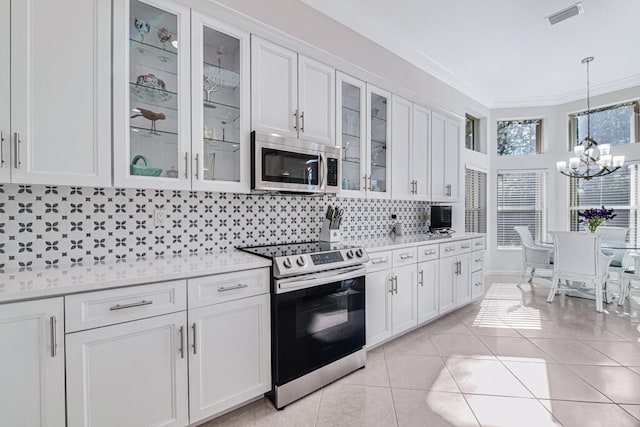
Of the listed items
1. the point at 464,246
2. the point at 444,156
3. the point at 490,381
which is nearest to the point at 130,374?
the point at 490,381

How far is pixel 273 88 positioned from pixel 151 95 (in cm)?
86

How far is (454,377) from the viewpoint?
2336 mm

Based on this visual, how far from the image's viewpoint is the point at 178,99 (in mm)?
1940

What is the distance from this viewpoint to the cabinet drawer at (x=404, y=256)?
2883 millimetres

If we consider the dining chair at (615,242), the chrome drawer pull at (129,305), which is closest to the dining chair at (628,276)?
the dining chair at (615,242)

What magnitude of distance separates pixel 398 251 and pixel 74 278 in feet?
7.86

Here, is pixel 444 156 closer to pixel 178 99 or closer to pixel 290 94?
pixel 290 94

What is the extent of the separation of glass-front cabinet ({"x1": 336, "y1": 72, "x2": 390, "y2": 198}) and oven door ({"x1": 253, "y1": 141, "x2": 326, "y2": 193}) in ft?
1.25

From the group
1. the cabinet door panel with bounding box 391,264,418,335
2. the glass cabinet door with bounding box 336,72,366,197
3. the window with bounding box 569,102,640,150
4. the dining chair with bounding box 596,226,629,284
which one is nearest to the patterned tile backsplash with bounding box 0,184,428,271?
the glass cabinet door with bounding box 336,72,366,197

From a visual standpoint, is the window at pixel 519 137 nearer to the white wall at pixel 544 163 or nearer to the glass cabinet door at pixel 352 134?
the white wall at pixel 544 163

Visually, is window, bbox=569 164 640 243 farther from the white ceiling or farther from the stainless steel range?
the stainless steel range

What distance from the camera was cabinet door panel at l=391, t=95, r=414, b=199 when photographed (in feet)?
11.0

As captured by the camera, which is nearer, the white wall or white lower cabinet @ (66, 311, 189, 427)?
white lower cabinet @ (66, 311, 189, 427)

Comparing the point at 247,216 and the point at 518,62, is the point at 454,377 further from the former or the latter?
the point at 518,62
